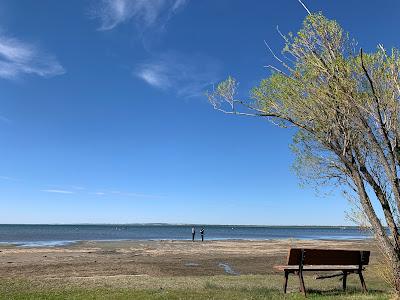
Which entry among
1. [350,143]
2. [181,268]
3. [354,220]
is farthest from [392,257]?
[181,268]

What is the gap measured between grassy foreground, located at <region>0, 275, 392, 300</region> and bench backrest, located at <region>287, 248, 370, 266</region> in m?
0.92

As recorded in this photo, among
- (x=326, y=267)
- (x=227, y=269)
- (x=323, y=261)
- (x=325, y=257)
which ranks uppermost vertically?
(x=325, y=257)

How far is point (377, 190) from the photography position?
40.9ft

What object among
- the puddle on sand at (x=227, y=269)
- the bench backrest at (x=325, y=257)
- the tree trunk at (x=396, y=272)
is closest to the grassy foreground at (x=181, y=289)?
the tree trunk at (x=396, y=272)

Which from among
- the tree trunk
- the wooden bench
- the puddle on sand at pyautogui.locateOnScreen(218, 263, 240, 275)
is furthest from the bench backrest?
the puddle on sand at pyautogui.locateOnScreen(218, 263, 240, 275)

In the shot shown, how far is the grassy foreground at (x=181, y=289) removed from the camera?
13227 mm

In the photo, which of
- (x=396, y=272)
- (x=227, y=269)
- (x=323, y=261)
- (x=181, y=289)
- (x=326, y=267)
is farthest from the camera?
(x=227, y=269)

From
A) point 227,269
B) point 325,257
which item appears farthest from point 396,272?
point 227,269

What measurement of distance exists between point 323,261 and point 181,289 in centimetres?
476

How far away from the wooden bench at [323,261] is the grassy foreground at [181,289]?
684 millimetres

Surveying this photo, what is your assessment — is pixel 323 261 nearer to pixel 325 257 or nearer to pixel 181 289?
pixel 325 257

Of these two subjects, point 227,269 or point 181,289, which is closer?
point 181,289

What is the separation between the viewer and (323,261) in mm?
15211

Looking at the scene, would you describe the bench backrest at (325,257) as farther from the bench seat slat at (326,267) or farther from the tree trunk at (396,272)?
the tree trunk at (396,272)
